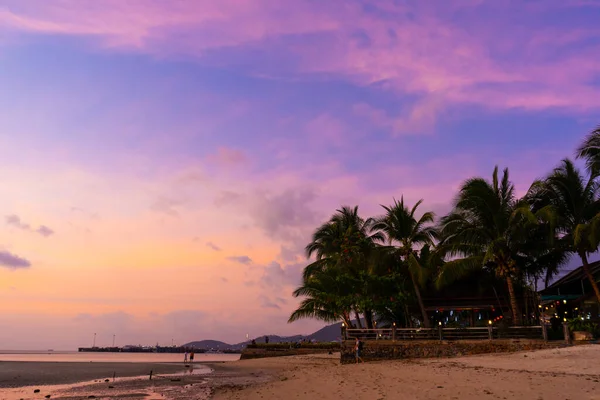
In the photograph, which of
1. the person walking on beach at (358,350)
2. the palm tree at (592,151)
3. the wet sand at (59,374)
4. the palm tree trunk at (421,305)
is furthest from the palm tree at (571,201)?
the wet sand at (59,374)

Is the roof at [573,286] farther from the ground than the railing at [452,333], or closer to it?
farther from the ground

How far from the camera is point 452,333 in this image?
2734 centimetres

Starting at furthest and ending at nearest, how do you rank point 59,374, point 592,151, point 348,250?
point 59,374
point 348,250
point 592,151

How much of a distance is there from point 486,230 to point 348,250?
1167 centimetres

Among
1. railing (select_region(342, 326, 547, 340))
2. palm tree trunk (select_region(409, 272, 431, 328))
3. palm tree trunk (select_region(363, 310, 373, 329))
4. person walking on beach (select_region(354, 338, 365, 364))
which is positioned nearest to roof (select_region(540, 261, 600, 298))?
palm tree trunk (select_region(409, 272, 431, 328))

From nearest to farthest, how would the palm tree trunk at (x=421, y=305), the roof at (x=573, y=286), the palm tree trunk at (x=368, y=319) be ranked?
the roof at (x=573, y=286) → the palm tree trunk at (x=421, y=305) → the palm tree trunk at (x=368, y=319)

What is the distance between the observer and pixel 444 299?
34875 millimetres

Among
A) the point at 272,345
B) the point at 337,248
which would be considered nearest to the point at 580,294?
the point at 337,248

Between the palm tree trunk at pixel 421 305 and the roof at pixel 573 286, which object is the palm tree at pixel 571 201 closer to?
the roof at pixel 573 286

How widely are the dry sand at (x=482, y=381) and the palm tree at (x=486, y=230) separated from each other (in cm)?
668

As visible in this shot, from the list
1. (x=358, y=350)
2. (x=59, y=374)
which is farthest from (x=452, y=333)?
(x=59, y=374)

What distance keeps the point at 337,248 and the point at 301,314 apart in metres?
8.40

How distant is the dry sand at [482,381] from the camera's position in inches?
474

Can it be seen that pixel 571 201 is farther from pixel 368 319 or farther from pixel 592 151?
pixel 368 319
